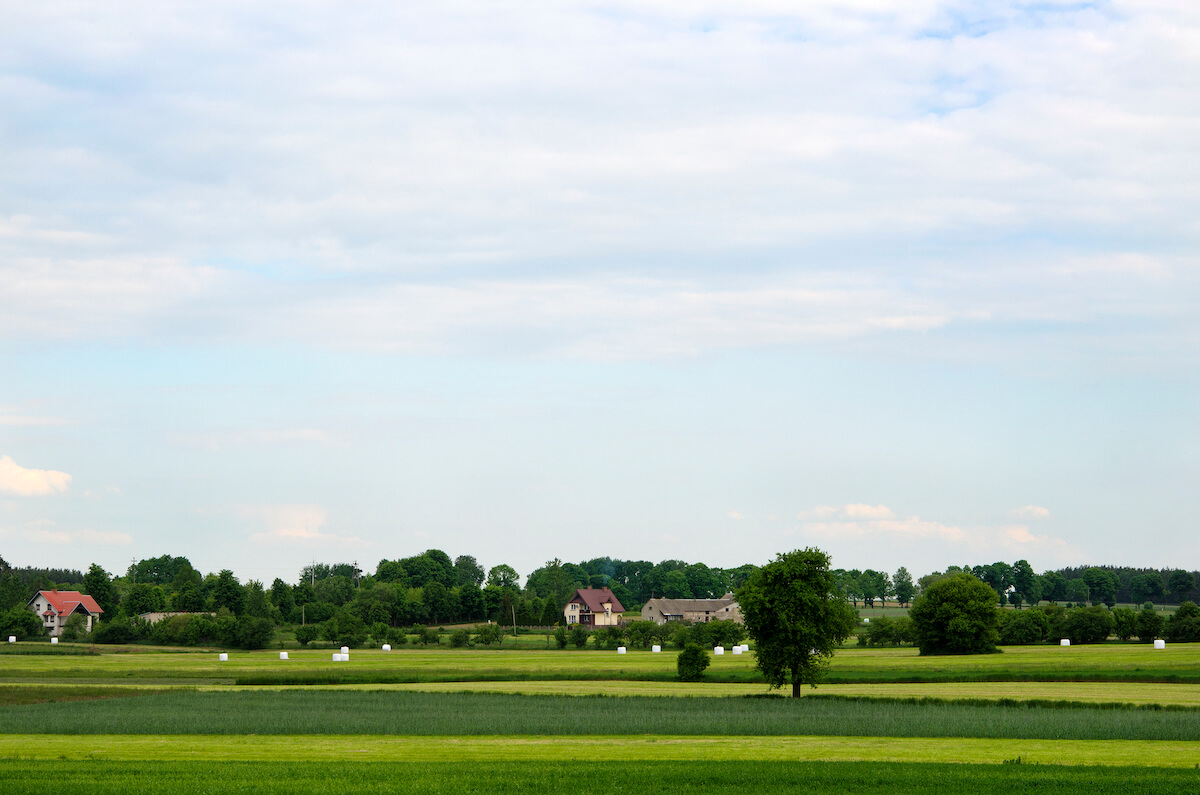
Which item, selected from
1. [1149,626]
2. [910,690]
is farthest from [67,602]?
[1149,626]

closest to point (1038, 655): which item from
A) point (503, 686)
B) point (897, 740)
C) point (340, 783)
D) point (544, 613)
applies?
point (503, 686)

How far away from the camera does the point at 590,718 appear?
138ft

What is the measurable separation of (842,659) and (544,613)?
93783mm

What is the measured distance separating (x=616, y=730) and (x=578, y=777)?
42.7ft

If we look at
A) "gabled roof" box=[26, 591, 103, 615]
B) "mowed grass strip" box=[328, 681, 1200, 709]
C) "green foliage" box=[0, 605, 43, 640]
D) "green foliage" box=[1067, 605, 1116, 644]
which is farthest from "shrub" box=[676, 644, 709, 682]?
"gabled roof" box=[26, 591, 103, 615]

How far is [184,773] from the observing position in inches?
1051

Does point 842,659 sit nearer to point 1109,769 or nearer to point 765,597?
point 765,597

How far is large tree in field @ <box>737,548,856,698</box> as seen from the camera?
58188mm

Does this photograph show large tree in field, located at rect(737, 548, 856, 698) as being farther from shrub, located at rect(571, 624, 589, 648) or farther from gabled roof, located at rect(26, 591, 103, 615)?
gabled roof, located at rect(26, 591, 103, 615)

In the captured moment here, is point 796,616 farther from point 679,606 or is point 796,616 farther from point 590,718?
point 679,606

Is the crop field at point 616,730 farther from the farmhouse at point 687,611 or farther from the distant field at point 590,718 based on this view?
the farmhouse at point 687,611

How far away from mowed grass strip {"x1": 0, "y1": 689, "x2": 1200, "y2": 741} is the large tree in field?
17.8ft

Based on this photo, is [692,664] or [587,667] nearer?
[692,664]

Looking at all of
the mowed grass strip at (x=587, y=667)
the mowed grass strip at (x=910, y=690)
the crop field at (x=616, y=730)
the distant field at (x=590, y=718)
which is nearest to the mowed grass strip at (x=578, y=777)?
the crop field at (x=616, y=730)
